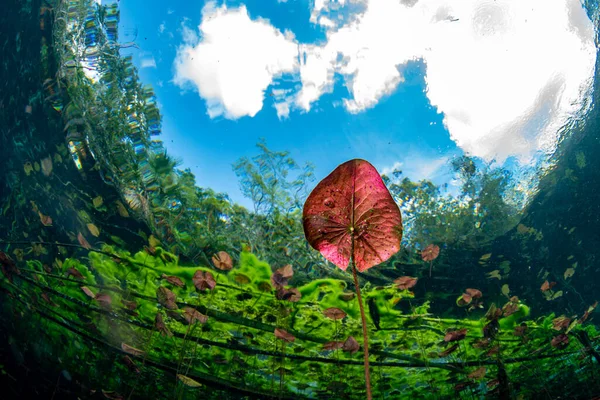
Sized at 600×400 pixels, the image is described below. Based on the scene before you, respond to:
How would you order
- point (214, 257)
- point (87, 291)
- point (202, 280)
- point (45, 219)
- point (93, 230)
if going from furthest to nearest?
point (87, 291), point (45, 219), point (93, 230), point (214, 257), point (202, 280)

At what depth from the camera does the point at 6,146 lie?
637 cm

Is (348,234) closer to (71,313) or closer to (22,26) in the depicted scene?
(22,26)

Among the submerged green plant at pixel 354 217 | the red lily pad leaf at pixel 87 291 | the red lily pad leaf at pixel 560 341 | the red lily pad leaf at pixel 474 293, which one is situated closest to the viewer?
the submerged green plant at pixel 354 217

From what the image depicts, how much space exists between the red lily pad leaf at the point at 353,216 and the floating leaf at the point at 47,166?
690 cm

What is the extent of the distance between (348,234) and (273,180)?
4027 millimetres

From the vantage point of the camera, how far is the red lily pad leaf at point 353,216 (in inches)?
52.4

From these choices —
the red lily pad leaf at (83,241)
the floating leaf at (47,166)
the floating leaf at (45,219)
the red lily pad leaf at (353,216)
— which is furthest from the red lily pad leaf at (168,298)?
the red lily pad leaf at (353,216)

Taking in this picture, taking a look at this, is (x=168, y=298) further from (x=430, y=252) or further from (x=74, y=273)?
(x=430, y=252)

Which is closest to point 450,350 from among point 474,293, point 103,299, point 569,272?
point 474,293

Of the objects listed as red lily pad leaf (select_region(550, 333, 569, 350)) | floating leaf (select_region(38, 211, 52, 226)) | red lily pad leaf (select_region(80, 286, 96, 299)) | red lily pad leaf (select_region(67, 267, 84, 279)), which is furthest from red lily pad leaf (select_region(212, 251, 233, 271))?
red lily pad leaf (select_region(550, 333, 569, 350))

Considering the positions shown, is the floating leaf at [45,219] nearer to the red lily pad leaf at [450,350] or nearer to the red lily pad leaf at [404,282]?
the red lily pad leaf at [404,282]

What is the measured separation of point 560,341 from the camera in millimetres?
9250

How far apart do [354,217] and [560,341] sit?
11748mm

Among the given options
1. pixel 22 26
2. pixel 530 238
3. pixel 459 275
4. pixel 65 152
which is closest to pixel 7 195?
pixel 65 152
